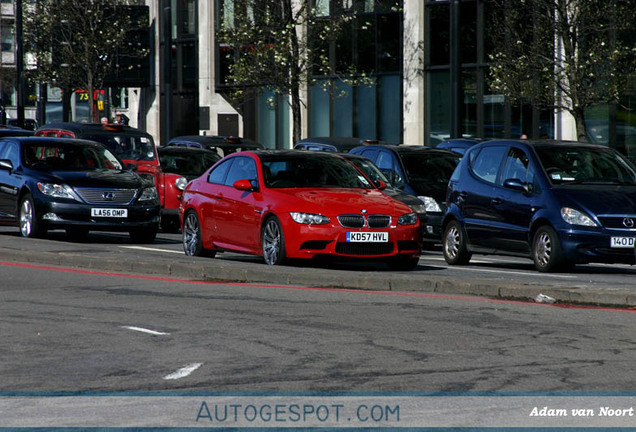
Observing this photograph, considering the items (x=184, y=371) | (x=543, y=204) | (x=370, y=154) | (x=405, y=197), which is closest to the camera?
(x=184, y=371)

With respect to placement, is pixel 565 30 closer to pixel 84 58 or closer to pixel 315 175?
pixel 315 175

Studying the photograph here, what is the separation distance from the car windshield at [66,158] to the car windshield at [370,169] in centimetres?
399

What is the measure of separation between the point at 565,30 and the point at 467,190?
34.8 feet

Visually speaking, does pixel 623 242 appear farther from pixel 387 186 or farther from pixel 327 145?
pixel 327 145

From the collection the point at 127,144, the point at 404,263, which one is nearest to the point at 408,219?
the point at 404,263

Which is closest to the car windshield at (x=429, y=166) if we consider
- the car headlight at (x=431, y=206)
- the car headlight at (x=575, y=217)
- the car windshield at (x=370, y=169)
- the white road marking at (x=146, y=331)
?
the car headlight at (x=431, y=206)

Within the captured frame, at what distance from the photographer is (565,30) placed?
26.2 m

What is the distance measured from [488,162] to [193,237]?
3.95 metres

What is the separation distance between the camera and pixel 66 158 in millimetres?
20422

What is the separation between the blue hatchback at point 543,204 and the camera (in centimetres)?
1441

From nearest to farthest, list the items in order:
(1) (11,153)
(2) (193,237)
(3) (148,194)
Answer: (2) (193,237) < (3) (148,194) < (1) (11,153)

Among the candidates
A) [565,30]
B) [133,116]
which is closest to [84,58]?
[133,116]

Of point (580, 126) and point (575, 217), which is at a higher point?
point (580, 126)

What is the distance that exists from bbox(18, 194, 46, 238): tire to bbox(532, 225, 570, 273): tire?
7935 mm
